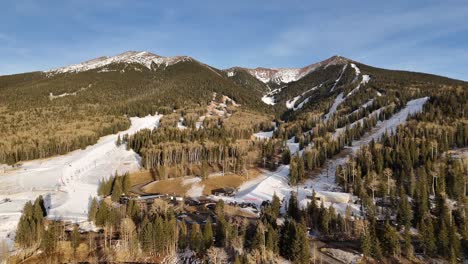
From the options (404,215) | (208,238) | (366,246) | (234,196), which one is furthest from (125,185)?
(404,215)

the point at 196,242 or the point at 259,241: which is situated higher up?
the point at 196,242

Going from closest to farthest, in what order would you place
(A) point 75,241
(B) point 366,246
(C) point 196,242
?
(B) point 366,246, (A) point 75,241, (C) point 196,242

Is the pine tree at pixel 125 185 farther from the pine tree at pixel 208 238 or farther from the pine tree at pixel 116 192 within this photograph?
the pine tree at pixel 208 238

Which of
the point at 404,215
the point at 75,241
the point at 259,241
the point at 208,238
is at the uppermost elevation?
the point at 75,241

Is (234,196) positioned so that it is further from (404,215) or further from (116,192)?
(404,215)

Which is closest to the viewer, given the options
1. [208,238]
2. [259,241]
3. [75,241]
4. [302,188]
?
[75,241]

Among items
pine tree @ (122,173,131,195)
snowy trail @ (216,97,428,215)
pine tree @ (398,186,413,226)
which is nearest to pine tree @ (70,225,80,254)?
pine tree @ (122,173,131,195)

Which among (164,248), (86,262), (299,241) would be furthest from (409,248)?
(86,262)

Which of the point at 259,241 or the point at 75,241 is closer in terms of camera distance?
the point at 75,241

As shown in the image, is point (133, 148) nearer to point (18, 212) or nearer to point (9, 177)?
point (9, 177)
